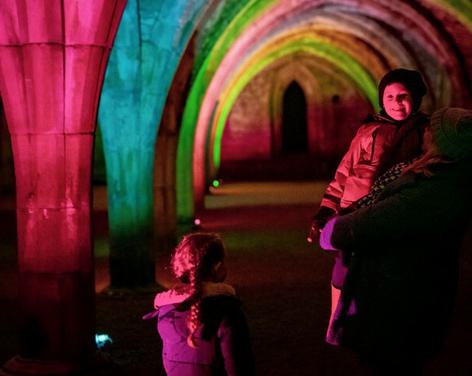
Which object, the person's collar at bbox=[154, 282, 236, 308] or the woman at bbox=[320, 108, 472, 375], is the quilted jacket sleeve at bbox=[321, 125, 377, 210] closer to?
the woman at bbox=[320, 108, 472, 375]

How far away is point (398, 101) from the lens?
4.02 meters

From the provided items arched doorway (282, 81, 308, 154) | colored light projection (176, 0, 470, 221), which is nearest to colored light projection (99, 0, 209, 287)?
colored light projection (176, 0, 470, 221)

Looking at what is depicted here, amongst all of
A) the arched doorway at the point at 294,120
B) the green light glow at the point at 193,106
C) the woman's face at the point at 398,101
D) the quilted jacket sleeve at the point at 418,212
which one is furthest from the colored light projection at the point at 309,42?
the quilted jacket sleeve at the point at 418,212

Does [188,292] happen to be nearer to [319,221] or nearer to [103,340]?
[319,221]

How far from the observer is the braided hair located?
2938mm

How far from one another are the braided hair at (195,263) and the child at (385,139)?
1.21m

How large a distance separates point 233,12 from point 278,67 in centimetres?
2019

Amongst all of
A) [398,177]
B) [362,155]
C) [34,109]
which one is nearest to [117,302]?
[34,109]

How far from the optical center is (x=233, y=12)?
14.3 m

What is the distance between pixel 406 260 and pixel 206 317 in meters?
0.79

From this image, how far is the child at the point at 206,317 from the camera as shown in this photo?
2924 mm

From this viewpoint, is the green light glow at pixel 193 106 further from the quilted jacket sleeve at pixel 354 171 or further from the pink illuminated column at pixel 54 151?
the quilted jacket sleeve at pixel 354 171

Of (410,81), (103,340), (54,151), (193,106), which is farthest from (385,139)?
(193,106)

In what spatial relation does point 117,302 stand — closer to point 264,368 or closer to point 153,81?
point 153,81
